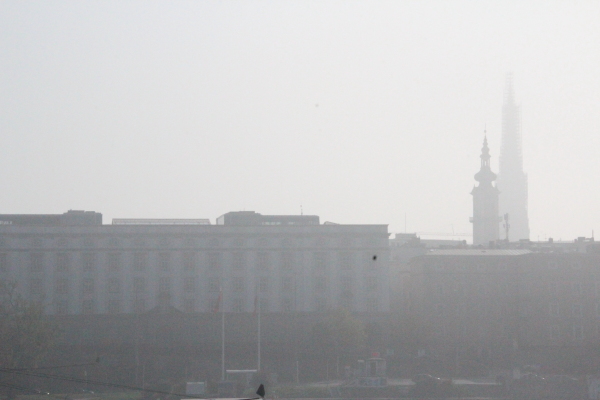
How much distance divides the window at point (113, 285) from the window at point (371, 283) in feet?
49.6

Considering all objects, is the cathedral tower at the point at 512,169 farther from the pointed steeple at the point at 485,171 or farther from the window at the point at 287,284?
the window at the point at 287,284

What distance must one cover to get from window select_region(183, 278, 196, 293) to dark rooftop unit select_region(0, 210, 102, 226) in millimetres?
6928

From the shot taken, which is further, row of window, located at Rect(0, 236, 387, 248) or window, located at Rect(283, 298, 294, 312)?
window, located at Rect(283, 298, 294, 312)

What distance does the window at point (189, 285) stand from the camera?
195 ft

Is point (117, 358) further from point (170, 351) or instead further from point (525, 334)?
point (525, 334)

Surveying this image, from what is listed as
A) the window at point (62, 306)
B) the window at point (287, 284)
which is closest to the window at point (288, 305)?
the window at point (287, 284)

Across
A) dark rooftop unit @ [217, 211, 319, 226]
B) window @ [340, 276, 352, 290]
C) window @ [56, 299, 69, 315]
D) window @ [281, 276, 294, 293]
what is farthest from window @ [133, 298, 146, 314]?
window @ [340, 276, 352, 290]

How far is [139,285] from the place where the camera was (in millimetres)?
58875

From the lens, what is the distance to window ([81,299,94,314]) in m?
58.4

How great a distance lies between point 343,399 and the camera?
1608 inches

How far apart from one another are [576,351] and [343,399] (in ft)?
68.4

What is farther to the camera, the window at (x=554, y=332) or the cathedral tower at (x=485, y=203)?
the cathedral tower at (x=485, y=203)

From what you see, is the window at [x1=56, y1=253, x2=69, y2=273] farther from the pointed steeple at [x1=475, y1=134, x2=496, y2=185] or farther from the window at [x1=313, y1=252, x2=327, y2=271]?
the pointed steeple at [x1=475, y1=134, x2=496, y2=185]

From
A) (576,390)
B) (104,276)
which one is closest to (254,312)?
(104,276)
